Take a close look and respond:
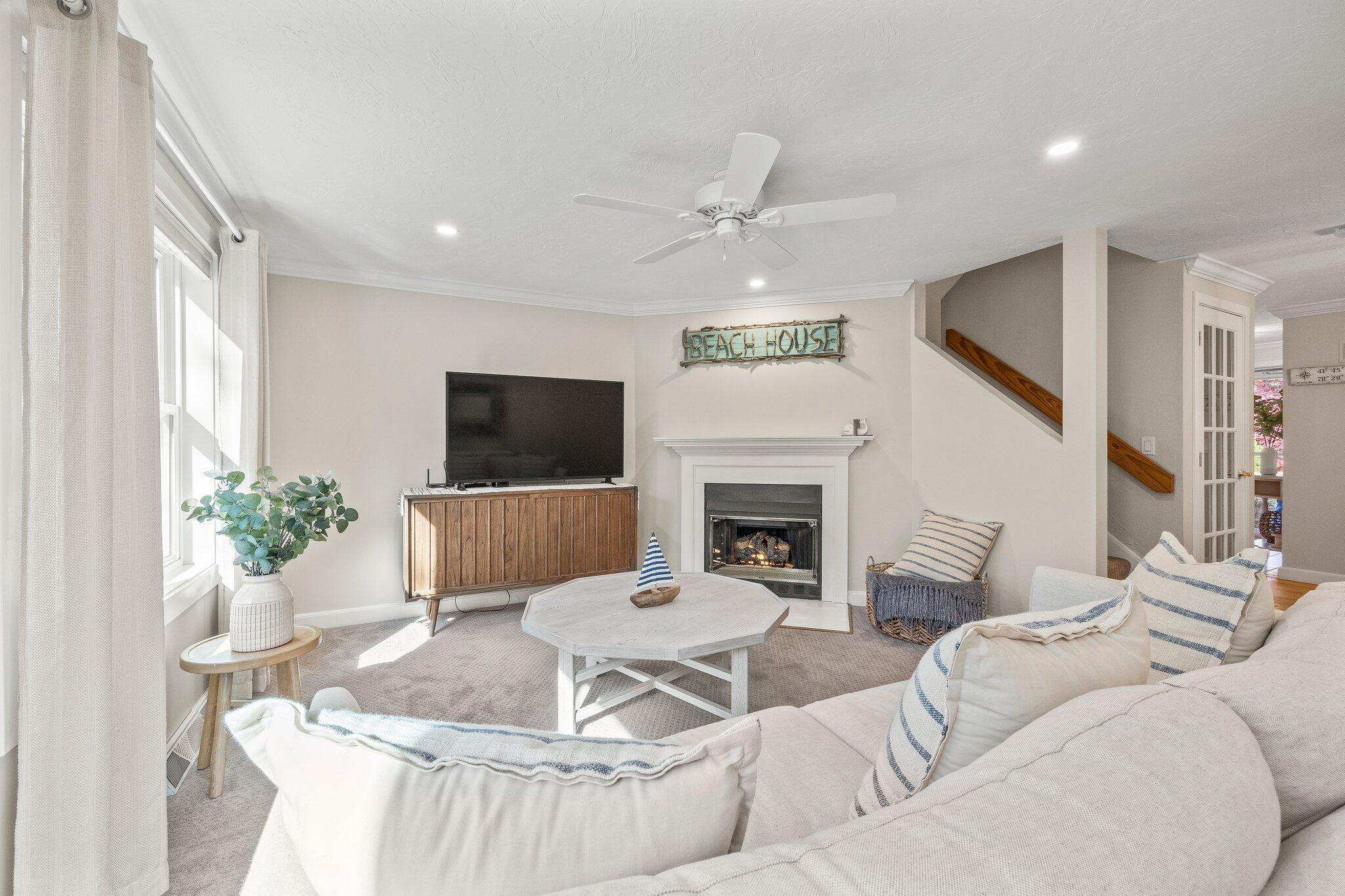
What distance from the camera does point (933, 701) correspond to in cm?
96

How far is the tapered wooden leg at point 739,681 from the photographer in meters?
2.23

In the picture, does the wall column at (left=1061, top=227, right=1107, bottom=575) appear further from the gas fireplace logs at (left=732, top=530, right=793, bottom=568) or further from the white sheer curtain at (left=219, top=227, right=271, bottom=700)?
the white sheer curtain at (left=219, top=227, right=271, bottom=700)

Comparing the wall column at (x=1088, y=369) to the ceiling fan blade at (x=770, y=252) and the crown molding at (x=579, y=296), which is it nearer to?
the crown molding at (x=579, y=296)

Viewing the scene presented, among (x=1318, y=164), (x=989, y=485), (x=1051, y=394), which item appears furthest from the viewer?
(x=1051, y=394)

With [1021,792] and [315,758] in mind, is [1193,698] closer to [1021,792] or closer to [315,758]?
[1021,792]

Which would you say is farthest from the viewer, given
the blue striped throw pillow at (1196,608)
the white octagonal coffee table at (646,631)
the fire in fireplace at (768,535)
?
the fire in fireplace at (768,535)

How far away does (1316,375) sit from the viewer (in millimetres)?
4832

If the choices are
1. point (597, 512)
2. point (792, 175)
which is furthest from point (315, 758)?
point (597, 512)

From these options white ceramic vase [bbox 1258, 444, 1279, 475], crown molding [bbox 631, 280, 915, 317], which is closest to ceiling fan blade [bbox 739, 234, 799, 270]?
crown molding [bbox 631, 280, 915, 317]

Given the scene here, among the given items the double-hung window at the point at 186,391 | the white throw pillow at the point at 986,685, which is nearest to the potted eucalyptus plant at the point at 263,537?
the double-hung window at the point at 186,391

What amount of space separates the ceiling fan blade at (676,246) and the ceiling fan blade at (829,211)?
287 mm

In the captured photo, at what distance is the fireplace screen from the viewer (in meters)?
4.49

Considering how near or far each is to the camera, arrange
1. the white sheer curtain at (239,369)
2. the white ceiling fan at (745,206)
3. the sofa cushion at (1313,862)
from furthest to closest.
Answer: the white sheer curtain at (239,369) → the white ceiling fan at (745,206) → the sofa cushion at (1313,862)

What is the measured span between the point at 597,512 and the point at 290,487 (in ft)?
7.11
